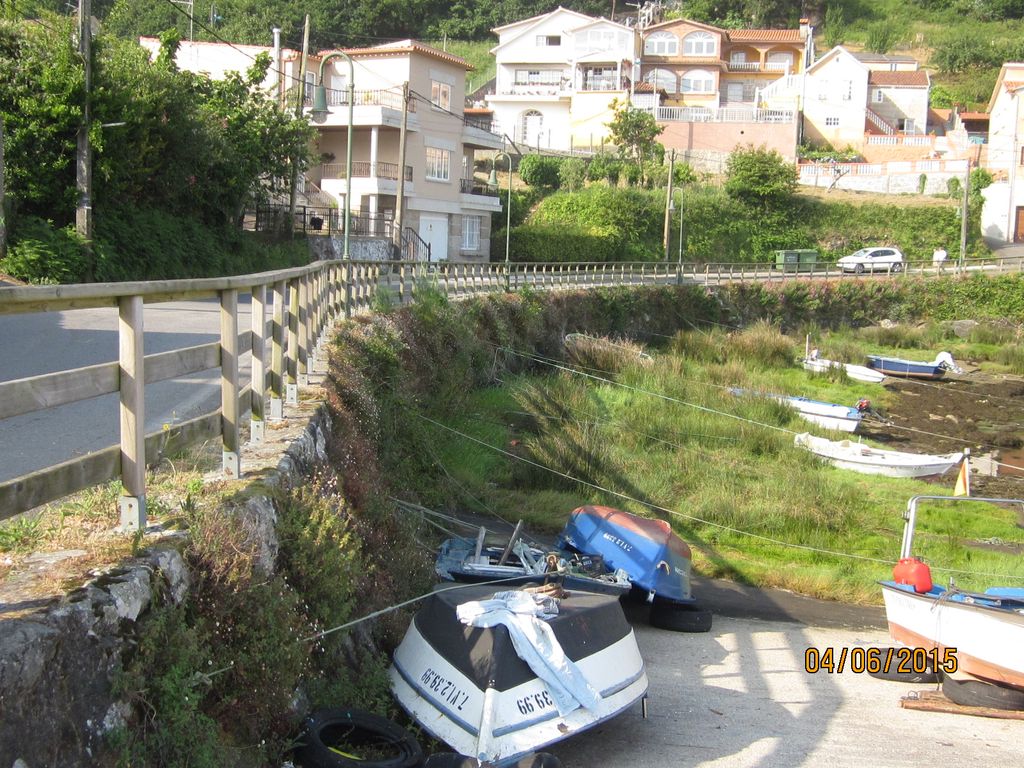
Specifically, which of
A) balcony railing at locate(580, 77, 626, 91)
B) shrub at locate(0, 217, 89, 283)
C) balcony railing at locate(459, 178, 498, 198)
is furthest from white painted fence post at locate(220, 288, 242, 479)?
balcony railing at locate(580, 77, 626, 91)

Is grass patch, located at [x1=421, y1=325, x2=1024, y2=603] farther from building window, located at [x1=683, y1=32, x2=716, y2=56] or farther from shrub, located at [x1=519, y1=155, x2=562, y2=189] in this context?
building window, located at [x1=683, y1=32, x2=716, y2=56]

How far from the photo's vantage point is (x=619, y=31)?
8138cm

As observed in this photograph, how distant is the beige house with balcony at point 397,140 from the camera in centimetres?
4762

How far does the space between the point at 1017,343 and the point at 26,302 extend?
50.0 m

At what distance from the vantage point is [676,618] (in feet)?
40.7

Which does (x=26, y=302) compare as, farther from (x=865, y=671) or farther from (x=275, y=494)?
(x=865, y=671)

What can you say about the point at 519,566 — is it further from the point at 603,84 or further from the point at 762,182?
the point at 603,84

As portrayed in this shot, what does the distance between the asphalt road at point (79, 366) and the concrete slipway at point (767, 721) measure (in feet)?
14.4

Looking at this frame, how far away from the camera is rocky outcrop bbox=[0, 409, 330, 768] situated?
375 centimetres

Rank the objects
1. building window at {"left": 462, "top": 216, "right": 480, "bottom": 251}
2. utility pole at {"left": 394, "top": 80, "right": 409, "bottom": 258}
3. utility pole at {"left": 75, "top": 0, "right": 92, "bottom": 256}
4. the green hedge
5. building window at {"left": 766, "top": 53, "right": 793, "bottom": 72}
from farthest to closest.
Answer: building window at {"left": 766, "top": 53, "right": 793, "bottom": 72} < building window at {"left": 462, "top": 216, "right": 480, "bottom": 251} < utility pole at {"left": 394, "top": 80, "right": 409, "bottom": 258} < utility pole at {"left": 75, "top": 0, "right": 92, "bottom": 256} < the green hedge

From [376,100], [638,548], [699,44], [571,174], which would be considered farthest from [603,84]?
[638,548]

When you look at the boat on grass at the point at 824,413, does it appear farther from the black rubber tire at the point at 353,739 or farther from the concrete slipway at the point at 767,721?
the black rubber tire at the point at 353,739

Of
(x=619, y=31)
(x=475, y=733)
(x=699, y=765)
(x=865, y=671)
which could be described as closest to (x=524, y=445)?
(x=865, y=671)

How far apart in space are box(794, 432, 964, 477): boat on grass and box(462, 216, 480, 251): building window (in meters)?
31.9
